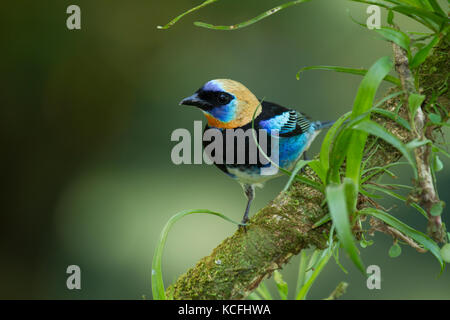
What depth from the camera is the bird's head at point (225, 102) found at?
1.96 metres

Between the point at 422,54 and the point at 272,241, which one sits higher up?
the point at 422,54

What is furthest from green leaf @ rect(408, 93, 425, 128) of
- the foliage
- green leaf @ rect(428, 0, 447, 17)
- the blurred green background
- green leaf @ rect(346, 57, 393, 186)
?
the blurred green background

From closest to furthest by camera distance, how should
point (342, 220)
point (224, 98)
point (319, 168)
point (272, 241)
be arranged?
point (342, 220)
point (319, 168)
point (272, 241)
point (224, 98)

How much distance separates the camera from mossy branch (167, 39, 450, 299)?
152 centimetres

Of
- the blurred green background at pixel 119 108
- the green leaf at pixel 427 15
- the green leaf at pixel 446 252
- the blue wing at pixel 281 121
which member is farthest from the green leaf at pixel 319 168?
the blurred green background at pixel 119 108

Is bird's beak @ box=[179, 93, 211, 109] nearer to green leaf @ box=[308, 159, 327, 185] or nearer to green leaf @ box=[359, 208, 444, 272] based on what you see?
green leaf @ box=[308, 159, 327, 185]

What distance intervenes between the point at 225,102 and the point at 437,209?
3.34ft

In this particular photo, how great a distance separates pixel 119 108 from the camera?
12.3 feet

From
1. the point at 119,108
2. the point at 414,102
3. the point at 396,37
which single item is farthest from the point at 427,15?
the point at 119,108

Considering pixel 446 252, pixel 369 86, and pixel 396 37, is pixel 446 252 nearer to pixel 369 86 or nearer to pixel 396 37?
pixel 369 86

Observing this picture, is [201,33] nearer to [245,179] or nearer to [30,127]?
[30,127]

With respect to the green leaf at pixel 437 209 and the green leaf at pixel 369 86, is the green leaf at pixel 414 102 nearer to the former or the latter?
the green leaf at pixel 369 86

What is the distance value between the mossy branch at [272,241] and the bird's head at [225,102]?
1.60ft

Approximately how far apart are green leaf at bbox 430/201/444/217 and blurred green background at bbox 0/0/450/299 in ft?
7.40
